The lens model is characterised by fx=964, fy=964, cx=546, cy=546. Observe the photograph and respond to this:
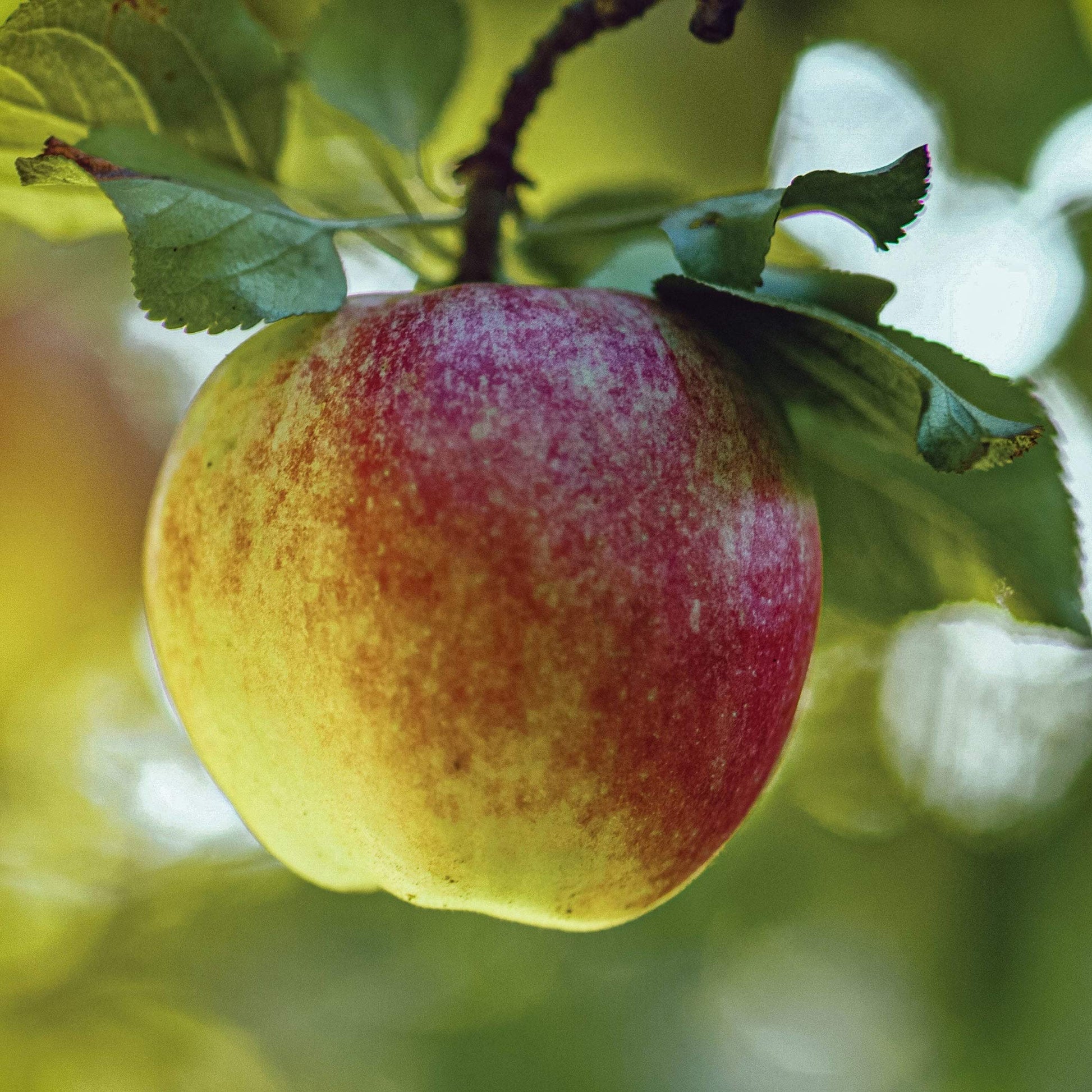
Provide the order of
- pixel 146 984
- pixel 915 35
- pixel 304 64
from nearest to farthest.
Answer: pixel 304 64 → pixel 915 35 → pixel 146 984

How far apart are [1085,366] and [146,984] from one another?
5.29ft

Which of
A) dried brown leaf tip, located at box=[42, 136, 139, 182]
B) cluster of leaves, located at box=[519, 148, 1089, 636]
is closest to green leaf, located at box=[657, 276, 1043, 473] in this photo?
cluster of leaves, located at box=[519, 148, 1089, 636]

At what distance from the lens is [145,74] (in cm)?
52

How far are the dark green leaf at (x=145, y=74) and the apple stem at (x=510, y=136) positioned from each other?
13 centimetres

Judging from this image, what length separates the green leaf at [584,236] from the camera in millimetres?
647

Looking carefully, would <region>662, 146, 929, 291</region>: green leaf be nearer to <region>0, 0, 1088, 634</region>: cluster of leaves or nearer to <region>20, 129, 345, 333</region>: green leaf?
<region>0, 0, 1088, 634</region>: cluster of leaves

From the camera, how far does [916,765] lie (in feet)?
4.81

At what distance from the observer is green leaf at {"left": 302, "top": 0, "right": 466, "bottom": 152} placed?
63 centimetres

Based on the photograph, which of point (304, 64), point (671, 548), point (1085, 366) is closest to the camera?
point (671, 548)

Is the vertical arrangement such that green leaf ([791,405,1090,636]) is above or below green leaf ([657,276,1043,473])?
below

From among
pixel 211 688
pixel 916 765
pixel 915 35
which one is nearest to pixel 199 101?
pixel 211 688

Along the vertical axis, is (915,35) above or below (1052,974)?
above

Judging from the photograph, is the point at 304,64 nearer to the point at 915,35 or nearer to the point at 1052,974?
the point at 915,35

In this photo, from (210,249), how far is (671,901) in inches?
51.7
